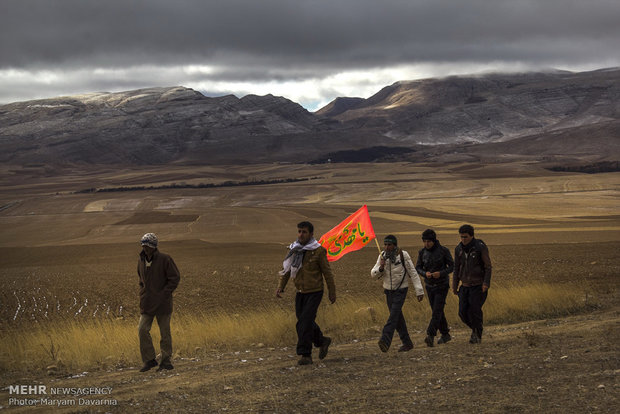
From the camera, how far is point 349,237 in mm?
11992

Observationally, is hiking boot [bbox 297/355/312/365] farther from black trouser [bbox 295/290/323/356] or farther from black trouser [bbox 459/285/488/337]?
black trouser [bbox 459/285/488/337]

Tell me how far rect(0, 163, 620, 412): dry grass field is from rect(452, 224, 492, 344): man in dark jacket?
17.0 inches

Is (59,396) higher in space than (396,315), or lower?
lower

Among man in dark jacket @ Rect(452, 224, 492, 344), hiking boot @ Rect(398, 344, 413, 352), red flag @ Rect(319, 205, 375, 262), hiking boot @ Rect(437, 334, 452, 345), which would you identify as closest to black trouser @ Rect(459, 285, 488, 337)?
man in dark jacket @ Rect(452, 224, 492, 344)

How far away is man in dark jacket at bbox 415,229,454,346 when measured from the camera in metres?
10.6

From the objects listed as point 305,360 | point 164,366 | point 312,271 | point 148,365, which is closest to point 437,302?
point 312,271

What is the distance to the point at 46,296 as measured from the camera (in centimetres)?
2573

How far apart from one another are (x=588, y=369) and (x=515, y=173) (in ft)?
419

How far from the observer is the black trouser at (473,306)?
10617 millimetres

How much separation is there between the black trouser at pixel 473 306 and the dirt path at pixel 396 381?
1.10 feet

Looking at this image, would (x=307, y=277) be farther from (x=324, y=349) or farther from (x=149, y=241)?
(x=149, y=241)

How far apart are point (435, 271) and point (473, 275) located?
651 mm

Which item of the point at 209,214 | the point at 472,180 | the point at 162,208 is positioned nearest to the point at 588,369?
the point at 209,214

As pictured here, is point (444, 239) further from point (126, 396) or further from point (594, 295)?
point (126, 396)
